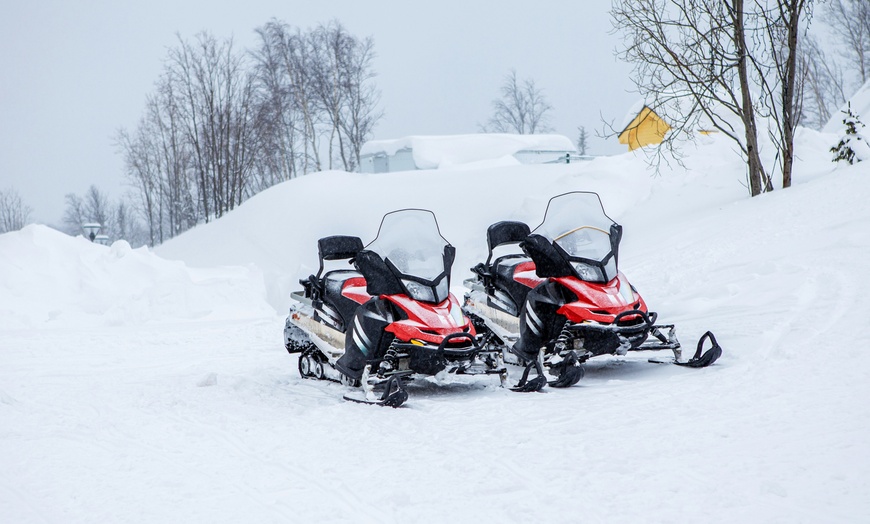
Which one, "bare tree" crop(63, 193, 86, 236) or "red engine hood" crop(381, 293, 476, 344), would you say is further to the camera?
"bare tree" crop(63, 193, 86, 236)

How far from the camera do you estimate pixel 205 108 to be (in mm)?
32281

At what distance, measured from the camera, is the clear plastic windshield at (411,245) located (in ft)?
20.2

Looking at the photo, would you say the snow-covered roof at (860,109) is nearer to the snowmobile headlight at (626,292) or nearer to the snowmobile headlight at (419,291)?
the snowmobile headlight at (626,292)

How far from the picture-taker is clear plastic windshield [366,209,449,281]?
20.2ft

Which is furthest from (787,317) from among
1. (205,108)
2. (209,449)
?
(205,108)

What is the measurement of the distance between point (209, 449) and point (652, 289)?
7.03 m

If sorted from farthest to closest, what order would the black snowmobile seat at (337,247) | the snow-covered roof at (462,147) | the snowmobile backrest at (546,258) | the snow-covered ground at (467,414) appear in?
1. the snow-covered roof at (462,147)
2. the black snowmobile seat at (337,247)
3. the snowmobile backrest at (546,258)
4. the snow-covered ground at (467,414)

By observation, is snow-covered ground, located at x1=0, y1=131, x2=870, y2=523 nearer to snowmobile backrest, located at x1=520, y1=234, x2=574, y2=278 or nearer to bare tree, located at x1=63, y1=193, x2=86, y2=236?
snowmobile backrest, located at x1=520, y1=234, x2=574, y2=278

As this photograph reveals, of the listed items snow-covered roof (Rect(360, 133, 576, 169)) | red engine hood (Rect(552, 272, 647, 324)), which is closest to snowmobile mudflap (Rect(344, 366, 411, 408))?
red engine hood (Rect(552, 272, 647, 324))

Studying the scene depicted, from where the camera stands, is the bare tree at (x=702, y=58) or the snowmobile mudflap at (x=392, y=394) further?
the bare tree at (x=702, y=58)

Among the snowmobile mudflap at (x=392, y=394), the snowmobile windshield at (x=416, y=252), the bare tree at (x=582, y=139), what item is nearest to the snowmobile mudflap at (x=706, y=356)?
the snowmobile windshield at (x=416, y=252)

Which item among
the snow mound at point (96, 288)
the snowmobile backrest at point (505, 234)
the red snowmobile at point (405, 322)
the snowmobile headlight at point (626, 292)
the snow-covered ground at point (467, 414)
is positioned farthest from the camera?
the snow mound at point (96, 288)

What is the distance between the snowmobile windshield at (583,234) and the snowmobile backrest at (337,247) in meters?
1.56

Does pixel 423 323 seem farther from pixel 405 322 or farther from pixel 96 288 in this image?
pixel 96 288
